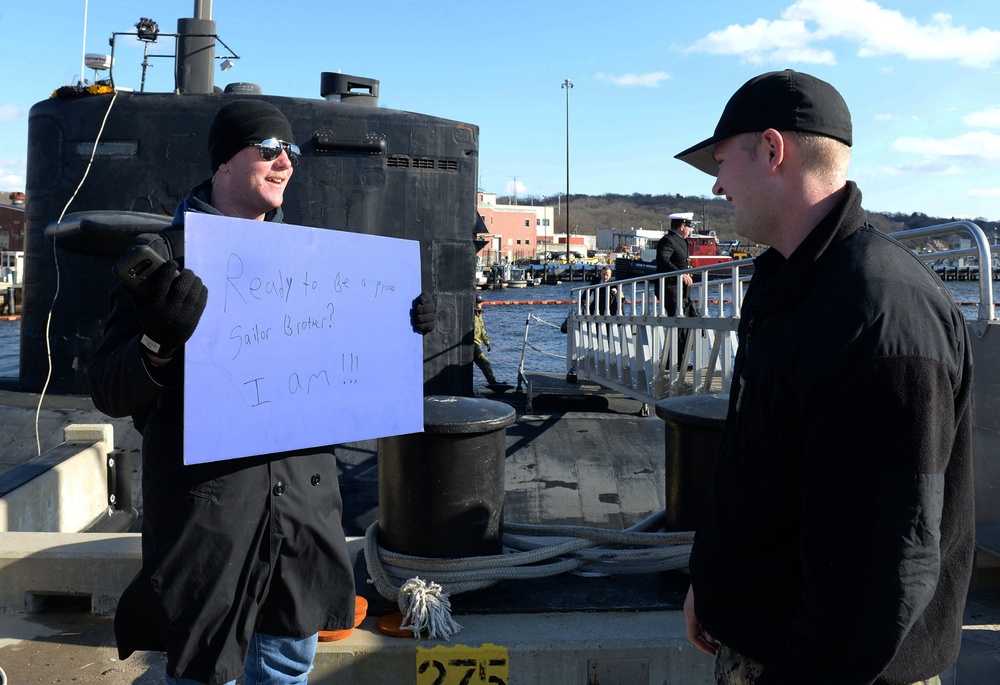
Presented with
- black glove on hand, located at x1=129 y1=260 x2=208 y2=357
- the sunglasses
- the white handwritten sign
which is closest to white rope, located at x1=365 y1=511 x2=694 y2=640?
the white handwritten sign

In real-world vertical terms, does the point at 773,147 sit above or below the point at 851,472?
above

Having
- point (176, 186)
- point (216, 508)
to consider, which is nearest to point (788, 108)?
point (216, 508)

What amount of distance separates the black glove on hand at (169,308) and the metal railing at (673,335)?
3.73 m

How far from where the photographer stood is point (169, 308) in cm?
211

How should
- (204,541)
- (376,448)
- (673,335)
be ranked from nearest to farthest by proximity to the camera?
(204,541)
(376,448)
(673,335)

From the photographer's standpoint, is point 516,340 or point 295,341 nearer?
point 295,341

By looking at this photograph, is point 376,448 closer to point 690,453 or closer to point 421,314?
point 690,453

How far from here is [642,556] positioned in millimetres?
4113

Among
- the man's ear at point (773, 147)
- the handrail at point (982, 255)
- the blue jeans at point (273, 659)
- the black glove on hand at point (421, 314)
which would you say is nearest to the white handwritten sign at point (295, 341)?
the black glove on hand at point (421, 314)

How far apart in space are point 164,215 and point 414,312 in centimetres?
443

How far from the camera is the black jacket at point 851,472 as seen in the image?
1506mm

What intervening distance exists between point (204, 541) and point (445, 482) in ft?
5.68

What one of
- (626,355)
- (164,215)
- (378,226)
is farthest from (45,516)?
(626,355)

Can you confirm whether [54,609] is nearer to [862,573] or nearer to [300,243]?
[300,243]
